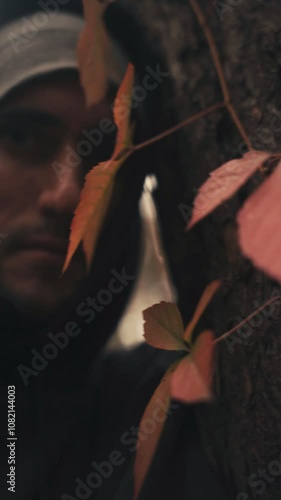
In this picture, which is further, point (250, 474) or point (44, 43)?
point (44, 43)

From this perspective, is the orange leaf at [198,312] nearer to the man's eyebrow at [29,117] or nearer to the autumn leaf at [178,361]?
the autumn leaf at [178,361]

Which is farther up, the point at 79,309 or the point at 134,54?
the point at 134,54

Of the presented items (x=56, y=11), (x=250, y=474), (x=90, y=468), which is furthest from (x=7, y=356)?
(x=56, y=11)

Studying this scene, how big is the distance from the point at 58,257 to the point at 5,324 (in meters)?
0.09

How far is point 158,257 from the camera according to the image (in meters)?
0.69

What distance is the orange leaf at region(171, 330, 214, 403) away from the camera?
1.05 ft

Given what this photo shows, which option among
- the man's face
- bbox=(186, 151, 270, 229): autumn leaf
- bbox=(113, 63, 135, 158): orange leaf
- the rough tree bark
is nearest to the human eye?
the man's face

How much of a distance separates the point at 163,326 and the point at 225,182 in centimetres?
14

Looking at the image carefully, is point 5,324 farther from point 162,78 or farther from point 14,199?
point 162,78

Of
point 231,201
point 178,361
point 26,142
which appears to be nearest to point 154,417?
point 178,361

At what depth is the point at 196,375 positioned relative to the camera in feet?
1.15

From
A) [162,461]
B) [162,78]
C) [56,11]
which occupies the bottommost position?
[162,461]

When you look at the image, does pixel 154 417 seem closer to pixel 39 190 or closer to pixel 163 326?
pixel 163 326

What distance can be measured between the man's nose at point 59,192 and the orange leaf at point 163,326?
0.83 feet
